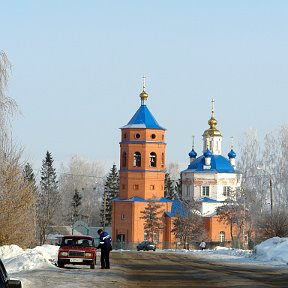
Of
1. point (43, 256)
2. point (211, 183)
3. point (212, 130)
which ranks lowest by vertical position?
point (43, 256)

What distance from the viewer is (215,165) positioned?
12512 centimetres

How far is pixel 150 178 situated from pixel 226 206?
1065 centimetres

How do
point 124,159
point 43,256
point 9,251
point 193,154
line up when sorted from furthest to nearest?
1. point 193,154
2. point 124,159
3. point 9,251
4. point 43,256

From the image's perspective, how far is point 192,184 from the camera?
125625 mm

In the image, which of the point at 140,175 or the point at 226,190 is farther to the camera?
the point at 226,190

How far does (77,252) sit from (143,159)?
82352 mm

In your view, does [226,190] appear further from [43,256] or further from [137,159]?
[43,256]

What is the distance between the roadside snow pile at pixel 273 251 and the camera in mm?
45281

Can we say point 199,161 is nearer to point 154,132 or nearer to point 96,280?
point 154,132

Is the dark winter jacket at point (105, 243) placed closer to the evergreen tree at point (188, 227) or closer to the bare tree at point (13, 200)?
the bare tree at point (13, 200)

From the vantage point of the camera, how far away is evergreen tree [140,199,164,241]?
115m

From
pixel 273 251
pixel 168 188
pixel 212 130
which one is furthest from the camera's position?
pixel 168 188

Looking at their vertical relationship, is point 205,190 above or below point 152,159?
below

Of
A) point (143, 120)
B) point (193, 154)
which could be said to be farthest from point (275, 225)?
point (193, 154)
